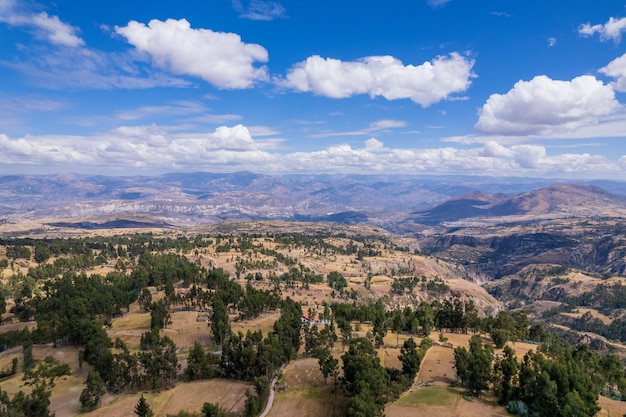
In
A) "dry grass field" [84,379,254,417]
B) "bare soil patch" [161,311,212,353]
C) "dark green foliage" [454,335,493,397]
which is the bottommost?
"bare soil patch" [161,311,212,353]

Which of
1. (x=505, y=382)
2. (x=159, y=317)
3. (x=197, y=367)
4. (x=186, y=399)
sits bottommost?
(x=186, y=399)

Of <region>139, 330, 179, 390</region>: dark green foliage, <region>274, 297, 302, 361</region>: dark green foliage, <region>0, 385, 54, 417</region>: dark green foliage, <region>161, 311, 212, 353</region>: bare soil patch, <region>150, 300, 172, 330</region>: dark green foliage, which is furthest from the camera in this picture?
<region>150, 300, 172, 330</region>: dark green foliage

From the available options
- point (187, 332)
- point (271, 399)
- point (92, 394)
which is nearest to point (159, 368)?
point (92, 394)

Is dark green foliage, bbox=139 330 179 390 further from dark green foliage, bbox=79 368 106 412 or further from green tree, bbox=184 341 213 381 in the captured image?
dark green foliage, bbox=79 368 106 412

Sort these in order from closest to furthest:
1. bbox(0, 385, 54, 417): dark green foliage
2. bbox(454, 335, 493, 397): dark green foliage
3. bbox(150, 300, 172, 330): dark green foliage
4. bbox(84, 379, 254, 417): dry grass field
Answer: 1. bbox(0, 385, 54, 417): dark green foliage
2. bbox(454, 335, 493, 397): dark green foliage
3. bbox(84, 379, 254, 417): dry grass field
4. bbox(150, 300, 172, 330): dark green foliage

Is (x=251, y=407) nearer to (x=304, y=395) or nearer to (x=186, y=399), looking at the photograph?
(x=304, y=395)

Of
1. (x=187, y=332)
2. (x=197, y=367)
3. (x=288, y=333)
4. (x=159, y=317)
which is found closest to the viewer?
(x=197, y=367)

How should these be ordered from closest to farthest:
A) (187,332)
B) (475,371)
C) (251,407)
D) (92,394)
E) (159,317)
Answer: (251,407) < (475,371) < (92,394) < (187,332) < (159,317)

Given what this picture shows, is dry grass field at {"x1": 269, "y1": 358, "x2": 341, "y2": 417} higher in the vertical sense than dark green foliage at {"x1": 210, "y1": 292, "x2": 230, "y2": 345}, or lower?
lower

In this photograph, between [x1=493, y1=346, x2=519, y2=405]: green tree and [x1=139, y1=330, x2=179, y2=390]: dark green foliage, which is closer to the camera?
[x1=493, y1=346, x2=519, y2=405]: green tree

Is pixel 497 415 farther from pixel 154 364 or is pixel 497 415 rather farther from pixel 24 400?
pixel 24 400

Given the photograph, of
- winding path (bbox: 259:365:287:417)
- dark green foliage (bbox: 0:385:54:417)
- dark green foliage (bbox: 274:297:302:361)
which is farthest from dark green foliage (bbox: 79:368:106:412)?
dark green foliage (bbox: 274:297:302:361)
